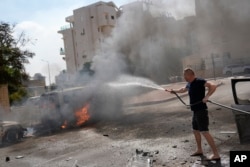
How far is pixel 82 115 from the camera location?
13.4m

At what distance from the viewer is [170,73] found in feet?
74.4

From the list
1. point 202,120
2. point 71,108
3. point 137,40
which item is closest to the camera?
point 202,120

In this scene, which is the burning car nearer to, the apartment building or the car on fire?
the car on fire

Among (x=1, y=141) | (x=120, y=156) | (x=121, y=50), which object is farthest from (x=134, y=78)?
(x=120, y=156)

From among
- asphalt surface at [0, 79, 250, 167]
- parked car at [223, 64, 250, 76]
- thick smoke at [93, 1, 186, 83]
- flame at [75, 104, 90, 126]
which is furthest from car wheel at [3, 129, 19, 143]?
parked car at [223, 64, 250, 76]

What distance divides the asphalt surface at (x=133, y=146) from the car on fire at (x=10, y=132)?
2.52ft

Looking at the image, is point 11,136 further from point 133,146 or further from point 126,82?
point 133,146

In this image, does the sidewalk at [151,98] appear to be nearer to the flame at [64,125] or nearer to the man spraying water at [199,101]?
the flame at [64,125]

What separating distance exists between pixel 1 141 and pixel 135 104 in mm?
8177

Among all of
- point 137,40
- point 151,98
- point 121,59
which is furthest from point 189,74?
point 151,98

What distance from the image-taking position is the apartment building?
Result: 47625mm

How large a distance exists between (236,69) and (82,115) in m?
14.9

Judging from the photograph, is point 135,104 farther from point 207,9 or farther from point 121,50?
point 207,9

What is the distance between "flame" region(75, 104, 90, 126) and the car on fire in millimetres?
2319
